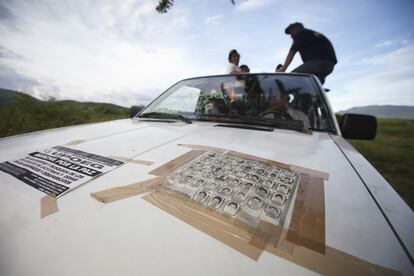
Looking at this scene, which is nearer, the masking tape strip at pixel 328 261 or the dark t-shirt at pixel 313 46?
the masking tape strip at pixel 328 261

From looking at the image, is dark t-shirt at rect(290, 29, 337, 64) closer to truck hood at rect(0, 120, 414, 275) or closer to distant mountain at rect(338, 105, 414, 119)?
truck hood at rect(0, 120, 414, 275)

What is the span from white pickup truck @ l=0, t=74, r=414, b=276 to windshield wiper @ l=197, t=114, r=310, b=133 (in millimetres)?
344

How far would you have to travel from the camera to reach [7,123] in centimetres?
490

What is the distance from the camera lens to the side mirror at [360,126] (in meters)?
1.33

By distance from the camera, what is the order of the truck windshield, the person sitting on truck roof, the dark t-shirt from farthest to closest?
the person sitting on truck roof, the dark t-shirt, the truck windshield

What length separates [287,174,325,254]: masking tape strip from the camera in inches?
15.4

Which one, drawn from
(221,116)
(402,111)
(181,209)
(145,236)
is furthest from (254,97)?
(402,111)

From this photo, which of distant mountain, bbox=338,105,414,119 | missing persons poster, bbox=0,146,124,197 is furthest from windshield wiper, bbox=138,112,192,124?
distant mountain, bbox=338,105,414,119

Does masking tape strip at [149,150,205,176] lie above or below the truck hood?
above

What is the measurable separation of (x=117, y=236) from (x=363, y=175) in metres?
0.82

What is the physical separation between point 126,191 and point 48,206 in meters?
0.19

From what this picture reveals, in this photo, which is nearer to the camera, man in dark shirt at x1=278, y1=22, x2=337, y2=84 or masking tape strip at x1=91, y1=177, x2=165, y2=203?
masking tape strip at x1=91, y1=177, x2=165, y2=203

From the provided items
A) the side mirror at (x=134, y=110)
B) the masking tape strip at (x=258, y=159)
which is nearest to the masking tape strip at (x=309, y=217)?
the masking tape strip at (x=258, y=159)

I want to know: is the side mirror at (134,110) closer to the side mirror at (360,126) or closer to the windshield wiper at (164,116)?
the windshield wiper at (164,116)
